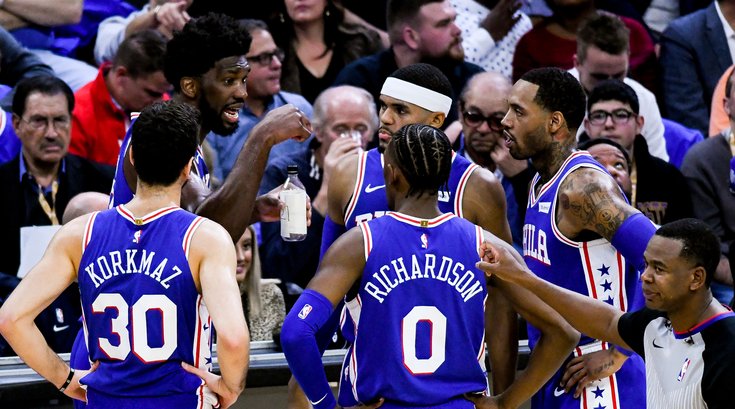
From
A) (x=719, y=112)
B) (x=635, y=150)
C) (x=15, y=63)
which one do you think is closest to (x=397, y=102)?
(x=635, y=150)

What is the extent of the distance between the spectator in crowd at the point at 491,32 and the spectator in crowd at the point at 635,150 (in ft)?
4.59

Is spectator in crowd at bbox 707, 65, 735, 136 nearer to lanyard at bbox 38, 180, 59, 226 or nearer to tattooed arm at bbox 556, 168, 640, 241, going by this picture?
tattooed arm at bbox 556, 168, 640, 241

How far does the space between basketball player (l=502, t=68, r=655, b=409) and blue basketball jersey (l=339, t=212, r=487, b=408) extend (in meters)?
0.74

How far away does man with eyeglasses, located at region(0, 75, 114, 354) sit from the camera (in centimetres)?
640

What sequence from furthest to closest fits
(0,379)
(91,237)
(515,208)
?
1. (515,208)
2. (0,379)
3. (91,237)

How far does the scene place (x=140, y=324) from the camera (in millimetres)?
4000

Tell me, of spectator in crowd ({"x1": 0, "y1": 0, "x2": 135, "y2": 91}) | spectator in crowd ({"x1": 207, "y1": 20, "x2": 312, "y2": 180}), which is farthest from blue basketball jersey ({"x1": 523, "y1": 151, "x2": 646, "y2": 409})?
spectator in crowd ({"x1": 0, "y1": 0, "x2": 135, "y2": 91})

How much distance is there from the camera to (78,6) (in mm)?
7906

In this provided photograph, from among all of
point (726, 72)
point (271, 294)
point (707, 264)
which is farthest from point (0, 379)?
point (726, 72)

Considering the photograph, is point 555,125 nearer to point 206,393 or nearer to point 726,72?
point 206,393

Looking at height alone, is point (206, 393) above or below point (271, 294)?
above

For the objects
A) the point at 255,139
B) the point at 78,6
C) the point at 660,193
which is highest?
the point at 255,139

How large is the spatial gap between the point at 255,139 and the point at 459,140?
2.66 metres

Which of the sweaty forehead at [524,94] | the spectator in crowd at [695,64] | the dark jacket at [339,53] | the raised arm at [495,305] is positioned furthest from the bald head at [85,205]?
the spectator in crowd at [695,64]
